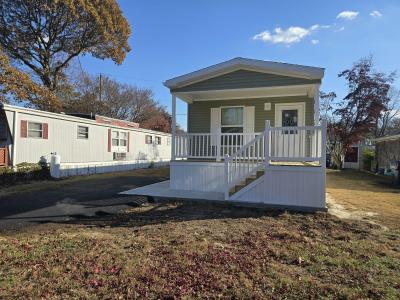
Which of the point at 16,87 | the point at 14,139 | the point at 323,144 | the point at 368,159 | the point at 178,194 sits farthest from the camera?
the point at 368,159

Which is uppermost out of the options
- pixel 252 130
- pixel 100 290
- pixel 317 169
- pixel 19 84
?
pixel 19 84

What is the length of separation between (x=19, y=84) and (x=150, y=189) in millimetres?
12719

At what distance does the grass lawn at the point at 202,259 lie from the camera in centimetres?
299

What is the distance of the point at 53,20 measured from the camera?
2036 cm

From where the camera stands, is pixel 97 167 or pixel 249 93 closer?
pixel 249 93

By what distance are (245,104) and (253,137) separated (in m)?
1.71

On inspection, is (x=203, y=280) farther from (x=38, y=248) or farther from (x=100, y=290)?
(x=38, y=248)

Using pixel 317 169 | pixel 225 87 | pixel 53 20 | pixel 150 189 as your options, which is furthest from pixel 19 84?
pixel 317 169

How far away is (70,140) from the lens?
1411 cm

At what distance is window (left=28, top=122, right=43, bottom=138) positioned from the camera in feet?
39.7

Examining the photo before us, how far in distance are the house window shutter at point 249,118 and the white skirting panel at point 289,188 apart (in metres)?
3.28

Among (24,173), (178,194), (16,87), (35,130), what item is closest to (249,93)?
(178,194)

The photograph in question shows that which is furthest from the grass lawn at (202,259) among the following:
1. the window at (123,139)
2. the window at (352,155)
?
the window at (352,155)

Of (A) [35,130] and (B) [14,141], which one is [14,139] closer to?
(B) [14,141]
